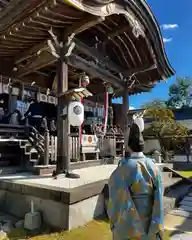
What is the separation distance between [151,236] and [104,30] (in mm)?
6139

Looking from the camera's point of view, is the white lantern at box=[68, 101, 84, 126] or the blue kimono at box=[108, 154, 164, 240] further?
the white lantern at box=[68, 101, 84, 126]

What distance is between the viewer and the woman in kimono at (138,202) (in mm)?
2164

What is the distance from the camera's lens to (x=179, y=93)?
152ft

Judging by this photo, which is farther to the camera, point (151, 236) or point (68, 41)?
point (68, 41)

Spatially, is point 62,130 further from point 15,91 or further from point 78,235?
point 15,91

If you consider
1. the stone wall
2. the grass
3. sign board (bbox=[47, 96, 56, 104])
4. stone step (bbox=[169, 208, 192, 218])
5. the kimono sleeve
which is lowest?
stone step (bbox=[169, 208, 192, 218])

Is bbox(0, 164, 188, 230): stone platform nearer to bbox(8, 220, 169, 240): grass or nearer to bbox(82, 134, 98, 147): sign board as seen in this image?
bbox(8, 220, 169, 240): grass

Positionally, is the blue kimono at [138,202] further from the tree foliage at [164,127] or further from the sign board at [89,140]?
the tree foliage at [164,127]

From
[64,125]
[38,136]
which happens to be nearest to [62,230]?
[64,125]

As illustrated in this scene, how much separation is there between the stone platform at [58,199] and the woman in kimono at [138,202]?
163cm

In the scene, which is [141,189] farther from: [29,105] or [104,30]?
[29,105]

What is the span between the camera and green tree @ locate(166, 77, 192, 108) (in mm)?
45891

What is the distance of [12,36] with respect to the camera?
5.42 m

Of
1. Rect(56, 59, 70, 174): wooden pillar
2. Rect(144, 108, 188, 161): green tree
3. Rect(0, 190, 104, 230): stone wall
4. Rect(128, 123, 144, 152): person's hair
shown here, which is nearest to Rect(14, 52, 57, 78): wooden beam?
Rect(56, 59, 70, 174): wooden pillar
